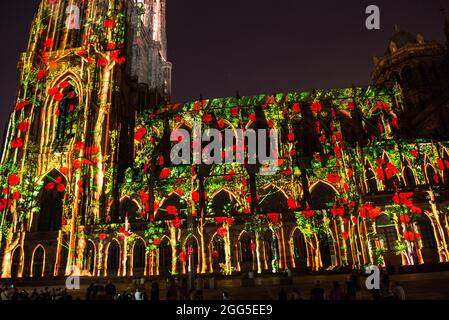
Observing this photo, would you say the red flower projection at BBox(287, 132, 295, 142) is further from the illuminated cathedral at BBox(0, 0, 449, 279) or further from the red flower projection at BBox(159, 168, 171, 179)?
the red flower projection at BBox(159, 168, 171, 179)

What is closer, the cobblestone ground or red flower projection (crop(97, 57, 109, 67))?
the cobblestone ground

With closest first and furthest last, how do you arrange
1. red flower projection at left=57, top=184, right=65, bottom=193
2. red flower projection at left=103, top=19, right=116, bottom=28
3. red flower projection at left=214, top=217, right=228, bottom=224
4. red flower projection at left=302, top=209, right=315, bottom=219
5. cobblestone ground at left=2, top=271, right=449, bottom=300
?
cobblestone ground at left=2, top=271, right=449, bottom=300 < red flower projection at left=302, top=209, right=315, bottom=219 < red flower projection at left=214, top=217, right=228, bottom=224 < red flower projection at left=57, top=184, right=65, bottom=193 < red flower projection at left=103, top=19, right=116, bottom=28

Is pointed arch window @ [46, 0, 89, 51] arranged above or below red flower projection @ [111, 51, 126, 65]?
above

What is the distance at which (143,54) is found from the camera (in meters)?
49.1

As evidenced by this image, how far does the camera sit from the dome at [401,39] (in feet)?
150

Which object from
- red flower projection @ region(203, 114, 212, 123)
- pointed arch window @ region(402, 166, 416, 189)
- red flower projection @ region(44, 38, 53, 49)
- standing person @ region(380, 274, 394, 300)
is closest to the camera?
standing person @ region(380, 274, 394, 300)

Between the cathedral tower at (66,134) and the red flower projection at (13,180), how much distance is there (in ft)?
0.31

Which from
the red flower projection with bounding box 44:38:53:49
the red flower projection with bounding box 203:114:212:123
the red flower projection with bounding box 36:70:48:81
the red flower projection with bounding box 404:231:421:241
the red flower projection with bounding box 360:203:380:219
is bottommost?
the red flower projection with bounding box 404:231:421:241

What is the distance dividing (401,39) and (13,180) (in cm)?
→ 4993

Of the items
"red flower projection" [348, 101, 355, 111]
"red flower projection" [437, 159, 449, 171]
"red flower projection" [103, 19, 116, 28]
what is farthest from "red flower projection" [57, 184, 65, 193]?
"red flower projection" [437, 159, 449, 171]

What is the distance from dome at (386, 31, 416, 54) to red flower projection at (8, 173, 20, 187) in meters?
47.7

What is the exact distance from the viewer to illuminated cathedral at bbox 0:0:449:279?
27828 mm
